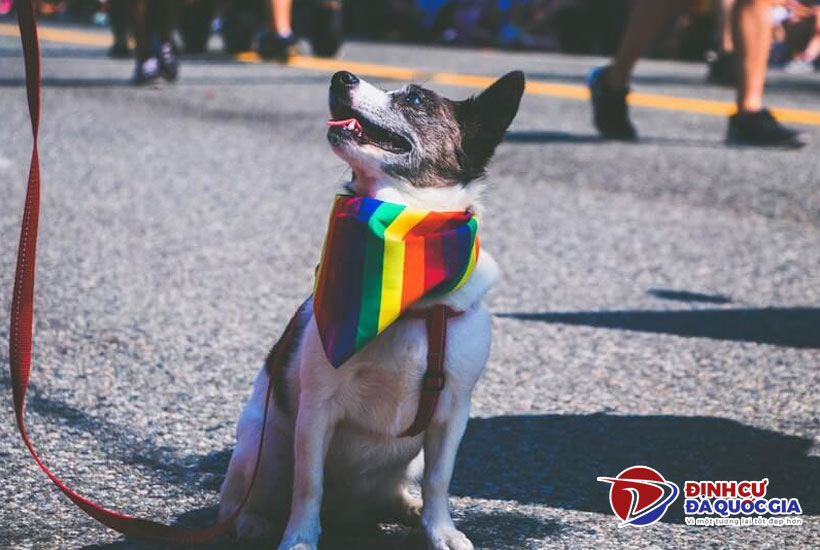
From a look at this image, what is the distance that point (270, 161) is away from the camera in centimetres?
752

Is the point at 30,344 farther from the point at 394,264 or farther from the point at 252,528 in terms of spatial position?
the point at 394,264

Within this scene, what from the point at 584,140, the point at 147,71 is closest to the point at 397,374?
the point at 584,140

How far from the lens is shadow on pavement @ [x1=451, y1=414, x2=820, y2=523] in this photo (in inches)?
122

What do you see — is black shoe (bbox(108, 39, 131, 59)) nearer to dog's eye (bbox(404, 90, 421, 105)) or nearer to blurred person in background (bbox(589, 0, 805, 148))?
blurred person in background (bbox(589, 0, 805, 148))

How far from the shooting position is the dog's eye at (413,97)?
2.89 meters

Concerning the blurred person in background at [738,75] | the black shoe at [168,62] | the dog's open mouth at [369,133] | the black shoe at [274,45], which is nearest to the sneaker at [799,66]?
the black shoe at [274,45]

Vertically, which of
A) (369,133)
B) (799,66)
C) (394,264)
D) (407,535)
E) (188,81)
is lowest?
(407,535)

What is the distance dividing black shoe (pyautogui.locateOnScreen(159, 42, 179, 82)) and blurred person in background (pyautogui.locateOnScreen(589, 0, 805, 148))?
4.02 m

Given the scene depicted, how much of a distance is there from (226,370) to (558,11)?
41.3 feet

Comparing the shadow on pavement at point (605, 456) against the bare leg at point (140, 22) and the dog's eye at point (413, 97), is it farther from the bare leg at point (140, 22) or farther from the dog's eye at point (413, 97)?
the bare leg at point (140, 22)

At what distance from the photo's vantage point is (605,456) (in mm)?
3338

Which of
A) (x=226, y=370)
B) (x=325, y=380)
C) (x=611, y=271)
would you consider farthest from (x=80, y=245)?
(x=325, y=380)

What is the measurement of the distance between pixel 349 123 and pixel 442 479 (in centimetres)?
80

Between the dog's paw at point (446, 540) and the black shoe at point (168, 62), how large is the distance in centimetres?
815
